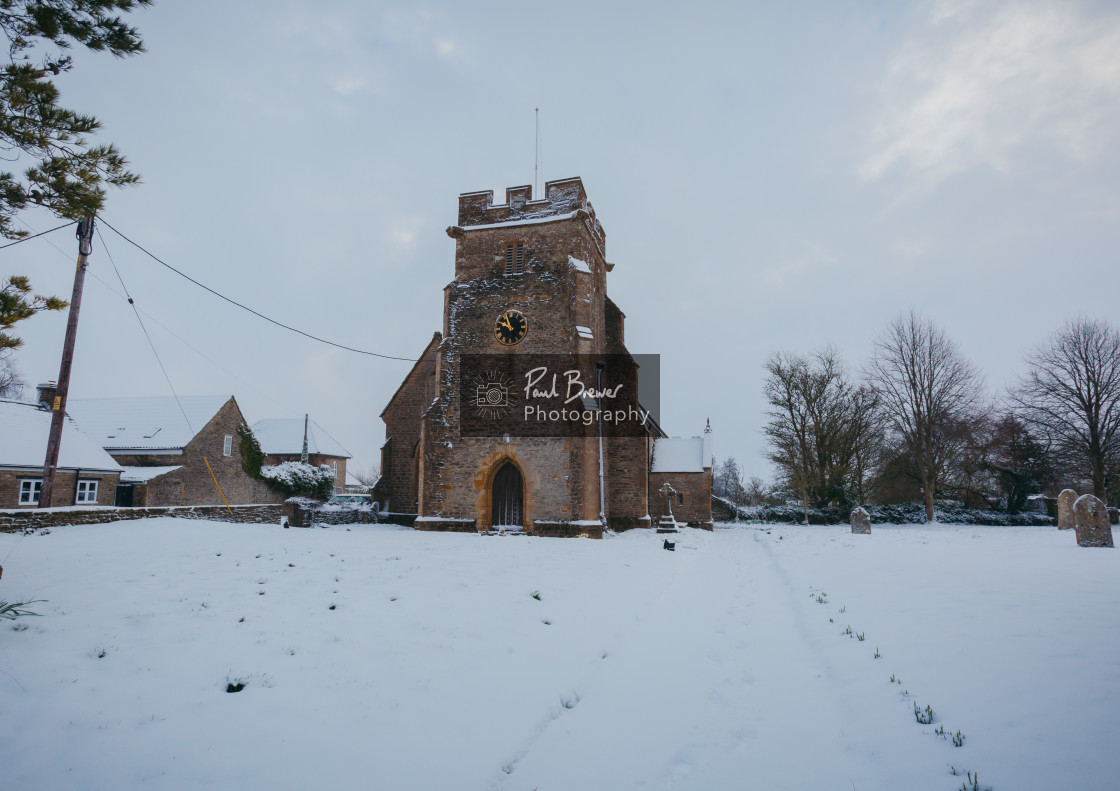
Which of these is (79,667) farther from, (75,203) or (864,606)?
(864,606)

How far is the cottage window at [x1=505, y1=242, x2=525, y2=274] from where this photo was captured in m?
19.4

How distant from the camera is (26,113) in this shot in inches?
203

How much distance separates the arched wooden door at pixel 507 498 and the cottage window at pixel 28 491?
18.3m

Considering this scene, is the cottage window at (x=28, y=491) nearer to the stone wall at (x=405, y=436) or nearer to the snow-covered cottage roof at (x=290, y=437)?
the stone wall at (x=405, y=436)

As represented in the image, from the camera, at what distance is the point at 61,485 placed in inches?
856

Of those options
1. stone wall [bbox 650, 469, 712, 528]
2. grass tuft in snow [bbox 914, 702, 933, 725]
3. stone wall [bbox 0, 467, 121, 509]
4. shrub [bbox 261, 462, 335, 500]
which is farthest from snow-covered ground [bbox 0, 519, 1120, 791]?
stone wall [bbox 650, 469, 712, 528]

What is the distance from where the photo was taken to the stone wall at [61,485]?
20078 millimetres

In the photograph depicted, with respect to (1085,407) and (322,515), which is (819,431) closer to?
(1085,407)

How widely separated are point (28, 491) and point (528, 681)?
26098mm

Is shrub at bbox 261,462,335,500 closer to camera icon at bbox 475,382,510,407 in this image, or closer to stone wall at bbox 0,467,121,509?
stone wall at bbox 0,467,121,509

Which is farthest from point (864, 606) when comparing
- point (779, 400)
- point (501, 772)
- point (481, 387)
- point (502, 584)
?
point (779, 400)

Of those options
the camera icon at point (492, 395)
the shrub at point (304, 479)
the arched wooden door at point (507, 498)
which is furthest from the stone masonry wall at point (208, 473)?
the camera icon at point (492, 395)

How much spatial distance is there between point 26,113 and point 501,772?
7327 mm

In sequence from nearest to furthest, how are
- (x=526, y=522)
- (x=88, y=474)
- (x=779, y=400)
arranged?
(x=526, y=522) → (x=88, y=474) → (x=779, y=400)
